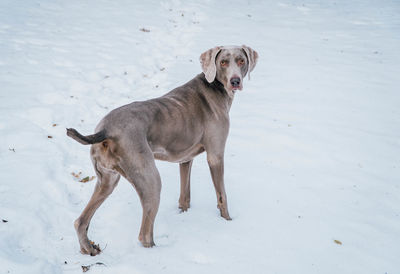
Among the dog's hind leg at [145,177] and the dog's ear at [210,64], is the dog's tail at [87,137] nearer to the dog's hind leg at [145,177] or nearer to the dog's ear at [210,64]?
the dog's hind leg at [145,177]

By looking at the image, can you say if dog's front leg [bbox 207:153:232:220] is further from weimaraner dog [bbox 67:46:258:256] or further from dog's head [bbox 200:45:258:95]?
dog's head [bbox 200:45:258:95]

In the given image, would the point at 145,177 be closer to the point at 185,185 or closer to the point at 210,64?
the point at 185,185

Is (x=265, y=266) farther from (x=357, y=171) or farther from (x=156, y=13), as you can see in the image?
(x=156, y=13)

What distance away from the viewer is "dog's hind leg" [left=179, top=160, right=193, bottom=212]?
317cm

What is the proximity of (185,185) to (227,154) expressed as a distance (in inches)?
48.6

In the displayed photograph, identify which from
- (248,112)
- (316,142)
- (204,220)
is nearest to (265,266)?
(204,220)

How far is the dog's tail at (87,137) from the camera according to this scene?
1.99 meters

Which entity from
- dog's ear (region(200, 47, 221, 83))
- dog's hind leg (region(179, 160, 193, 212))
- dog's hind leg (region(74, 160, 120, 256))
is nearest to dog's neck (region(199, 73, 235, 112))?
dog's ear (region(200, 47, 221, 83))

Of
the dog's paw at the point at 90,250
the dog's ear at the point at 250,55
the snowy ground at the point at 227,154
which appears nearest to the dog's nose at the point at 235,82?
the dog's ear at the point at 250,55

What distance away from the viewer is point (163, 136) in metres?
2.51

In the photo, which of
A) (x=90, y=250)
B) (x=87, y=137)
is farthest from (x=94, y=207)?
(x=87, y=137)

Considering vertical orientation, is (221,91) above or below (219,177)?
above

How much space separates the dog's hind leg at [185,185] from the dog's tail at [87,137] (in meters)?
1.16

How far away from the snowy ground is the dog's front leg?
0.14 meters
